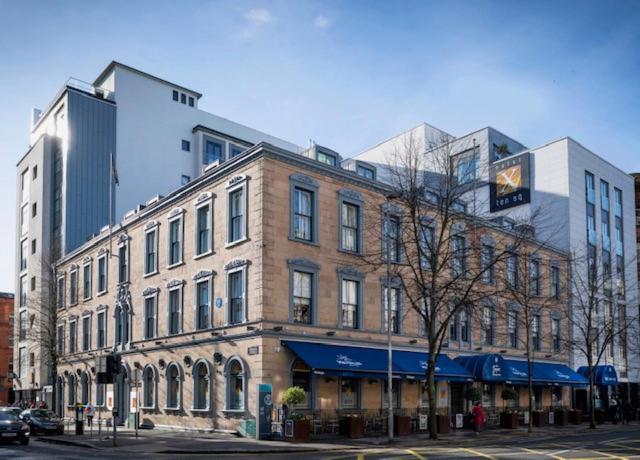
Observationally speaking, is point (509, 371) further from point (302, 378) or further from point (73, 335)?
point (73, 335)

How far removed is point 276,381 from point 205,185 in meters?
11.1

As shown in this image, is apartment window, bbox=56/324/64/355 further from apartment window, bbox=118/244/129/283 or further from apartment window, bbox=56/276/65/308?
apartment window, bbox=118/244/129/283

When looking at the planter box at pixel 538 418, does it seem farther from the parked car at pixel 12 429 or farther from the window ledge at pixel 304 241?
the parked car at pixel 12 429

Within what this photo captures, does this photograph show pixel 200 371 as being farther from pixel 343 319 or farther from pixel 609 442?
pixel 609 442

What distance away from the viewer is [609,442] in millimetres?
28094

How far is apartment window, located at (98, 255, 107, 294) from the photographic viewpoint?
Result: 46.2 metres

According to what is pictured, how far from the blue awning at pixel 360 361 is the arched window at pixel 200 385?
18.9 feet

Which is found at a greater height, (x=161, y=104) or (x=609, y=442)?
(x=161, y=104)

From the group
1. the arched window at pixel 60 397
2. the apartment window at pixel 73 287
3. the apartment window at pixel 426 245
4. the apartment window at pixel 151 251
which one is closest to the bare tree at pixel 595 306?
the apartment window at pixel 426 245

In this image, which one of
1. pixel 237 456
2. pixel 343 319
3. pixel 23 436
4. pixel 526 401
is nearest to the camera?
pixel 237 456

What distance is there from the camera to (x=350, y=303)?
34312mm

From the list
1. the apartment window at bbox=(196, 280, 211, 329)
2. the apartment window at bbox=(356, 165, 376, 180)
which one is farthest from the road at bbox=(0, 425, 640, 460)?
the apartment window at bbox=(356, 165, 376, 180)

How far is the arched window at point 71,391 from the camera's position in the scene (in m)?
50.2

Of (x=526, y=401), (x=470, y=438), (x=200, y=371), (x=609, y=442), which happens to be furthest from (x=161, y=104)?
(x=609, y=442)
